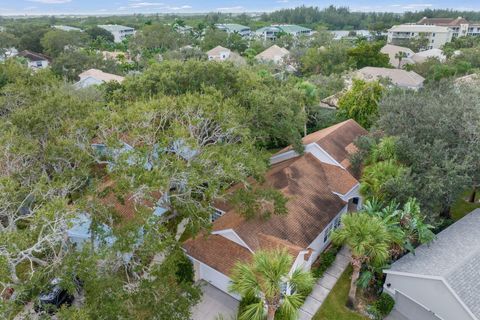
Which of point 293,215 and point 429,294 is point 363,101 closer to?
point 293,215

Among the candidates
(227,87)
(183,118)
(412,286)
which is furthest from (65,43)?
(412,286)

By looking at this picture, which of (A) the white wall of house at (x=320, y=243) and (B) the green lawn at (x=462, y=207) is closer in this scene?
(A) the white wall of house at (x=320, y=243)

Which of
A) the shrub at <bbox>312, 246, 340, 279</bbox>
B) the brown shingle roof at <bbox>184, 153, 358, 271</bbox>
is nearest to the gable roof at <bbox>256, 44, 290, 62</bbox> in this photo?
the brown shingle roof at <bbox>184, 153, 358, 271</bbox>

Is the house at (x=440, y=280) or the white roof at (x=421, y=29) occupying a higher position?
the white roof at (x=421, y=29)

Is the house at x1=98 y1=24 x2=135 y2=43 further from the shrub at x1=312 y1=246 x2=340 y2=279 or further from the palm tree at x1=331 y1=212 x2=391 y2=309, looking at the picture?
the palm tree at x1=331 y1=212 x2=391 y2=309

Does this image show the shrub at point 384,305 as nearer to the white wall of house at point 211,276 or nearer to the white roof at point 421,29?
the white wall of house at point 211,276

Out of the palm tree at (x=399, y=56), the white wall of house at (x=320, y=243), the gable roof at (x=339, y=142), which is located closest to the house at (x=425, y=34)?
the palm tree at (x=399, y=56)

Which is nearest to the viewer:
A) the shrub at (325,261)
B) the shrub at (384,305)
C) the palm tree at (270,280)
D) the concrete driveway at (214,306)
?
the palm tree at (270,280)
